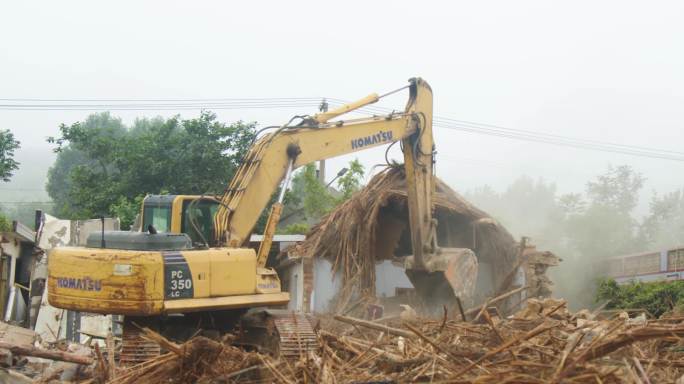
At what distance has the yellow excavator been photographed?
6.98m

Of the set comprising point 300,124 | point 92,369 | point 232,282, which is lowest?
point 92,369

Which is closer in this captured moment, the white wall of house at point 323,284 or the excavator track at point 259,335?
the excavator track at point 259,335

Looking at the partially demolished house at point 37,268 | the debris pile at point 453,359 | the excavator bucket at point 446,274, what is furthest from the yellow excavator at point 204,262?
the partially demolished house at point 37,268

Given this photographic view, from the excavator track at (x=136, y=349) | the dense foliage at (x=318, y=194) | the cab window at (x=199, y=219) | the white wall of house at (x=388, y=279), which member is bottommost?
the excavator track at (x=136, y=349)

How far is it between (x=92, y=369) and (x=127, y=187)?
18.2 meters

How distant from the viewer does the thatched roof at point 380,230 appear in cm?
1474

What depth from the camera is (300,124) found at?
9734 mm

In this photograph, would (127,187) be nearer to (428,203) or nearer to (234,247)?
(428,203)

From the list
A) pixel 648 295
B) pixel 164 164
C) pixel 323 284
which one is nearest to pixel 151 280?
pixel 323 284

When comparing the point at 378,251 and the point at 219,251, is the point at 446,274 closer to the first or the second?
the point at 378,251

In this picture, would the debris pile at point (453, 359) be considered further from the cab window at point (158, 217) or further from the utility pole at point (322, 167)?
the utility pole at point (322, 167)

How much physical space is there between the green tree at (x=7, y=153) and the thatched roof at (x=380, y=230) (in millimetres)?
14805

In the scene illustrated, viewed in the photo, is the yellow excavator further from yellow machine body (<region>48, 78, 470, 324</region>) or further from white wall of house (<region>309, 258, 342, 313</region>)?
white wall of house (<region>309, 258, 342, 313</region>)

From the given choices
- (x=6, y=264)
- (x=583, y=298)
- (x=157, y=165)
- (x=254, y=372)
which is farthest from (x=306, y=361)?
(x=157, y=165)
